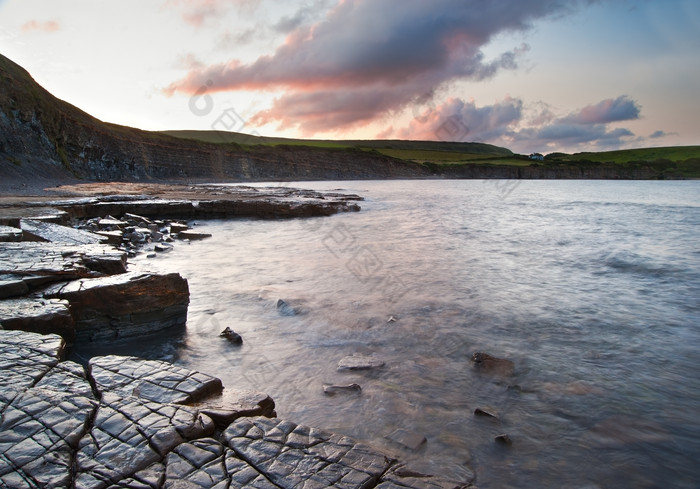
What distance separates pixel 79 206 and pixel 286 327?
11.1m

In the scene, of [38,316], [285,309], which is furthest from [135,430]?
[285,309]

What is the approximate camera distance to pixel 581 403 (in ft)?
11.4

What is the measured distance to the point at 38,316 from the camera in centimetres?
349

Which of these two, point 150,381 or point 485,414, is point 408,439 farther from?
point 150,381

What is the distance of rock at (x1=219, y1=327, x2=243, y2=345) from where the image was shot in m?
4.59

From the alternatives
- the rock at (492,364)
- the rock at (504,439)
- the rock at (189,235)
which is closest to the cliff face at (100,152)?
the rock at (189,235)

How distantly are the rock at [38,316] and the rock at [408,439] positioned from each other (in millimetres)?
3009

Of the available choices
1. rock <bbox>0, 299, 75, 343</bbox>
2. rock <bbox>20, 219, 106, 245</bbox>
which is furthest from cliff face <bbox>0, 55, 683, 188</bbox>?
rock <bbox>0, 299, 75, 343</bbox>

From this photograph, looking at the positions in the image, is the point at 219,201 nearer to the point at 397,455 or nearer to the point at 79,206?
the point at 79,206

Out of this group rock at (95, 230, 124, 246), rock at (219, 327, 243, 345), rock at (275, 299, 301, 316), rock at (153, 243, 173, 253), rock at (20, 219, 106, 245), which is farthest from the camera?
rock at (153, 243, 173, 253)

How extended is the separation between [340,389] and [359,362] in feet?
1.79

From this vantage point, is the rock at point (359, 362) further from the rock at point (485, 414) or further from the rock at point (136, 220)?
the rock at point (136, 220)

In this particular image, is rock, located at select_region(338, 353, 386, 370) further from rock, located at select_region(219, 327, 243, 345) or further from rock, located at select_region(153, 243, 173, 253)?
rock, located at select_region(153, 243, 173, 253)

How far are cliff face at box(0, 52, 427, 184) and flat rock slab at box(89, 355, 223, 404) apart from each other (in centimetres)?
2529
